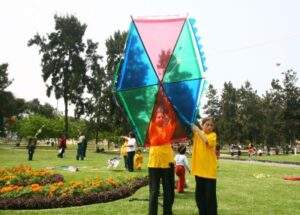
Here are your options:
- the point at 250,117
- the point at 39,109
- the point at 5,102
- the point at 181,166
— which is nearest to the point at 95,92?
the point at 5,102

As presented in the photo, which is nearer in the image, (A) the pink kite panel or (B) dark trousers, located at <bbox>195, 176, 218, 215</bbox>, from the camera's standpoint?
(B) dark trousers, located at <bbox>195, 176, 218, 215</bbox>

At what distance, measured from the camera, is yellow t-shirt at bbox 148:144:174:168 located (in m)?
8.16

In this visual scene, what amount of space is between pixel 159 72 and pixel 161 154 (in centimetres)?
174

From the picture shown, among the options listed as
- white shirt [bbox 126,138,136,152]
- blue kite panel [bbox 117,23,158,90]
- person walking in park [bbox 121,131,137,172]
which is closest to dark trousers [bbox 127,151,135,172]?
person walking in park [bbox 121,131,137,172]

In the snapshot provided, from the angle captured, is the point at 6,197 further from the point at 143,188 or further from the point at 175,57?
the point at 175,57

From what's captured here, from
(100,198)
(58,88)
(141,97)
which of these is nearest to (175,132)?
(141,97)

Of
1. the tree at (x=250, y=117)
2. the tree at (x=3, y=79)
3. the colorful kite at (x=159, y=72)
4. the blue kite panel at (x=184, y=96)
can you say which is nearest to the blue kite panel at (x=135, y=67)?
the colorful kite at (x=159, y=72)

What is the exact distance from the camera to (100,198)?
436 inches

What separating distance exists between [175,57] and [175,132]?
1668mm

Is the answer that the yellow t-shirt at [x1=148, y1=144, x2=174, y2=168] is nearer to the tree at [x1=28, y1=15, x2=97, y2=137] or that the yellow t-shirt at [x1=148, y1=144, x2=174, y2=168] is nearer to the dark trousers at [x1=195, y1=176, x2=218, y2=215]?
the dark trousers at [x1=195, y1=176, x2=218, y2=215]

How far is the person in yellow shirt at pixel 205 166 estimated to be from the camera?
7.90m

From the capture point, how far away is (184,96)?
8.52 metres

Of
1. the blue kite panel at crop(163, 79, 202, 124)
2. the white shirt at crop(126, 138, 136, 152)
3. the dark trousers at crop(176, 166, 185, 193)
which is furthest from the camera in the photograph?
the white shirt at crop(126, 138, 136, 152)

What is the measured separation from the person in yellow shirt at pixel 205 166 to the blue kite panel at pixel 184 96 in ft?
1.14
